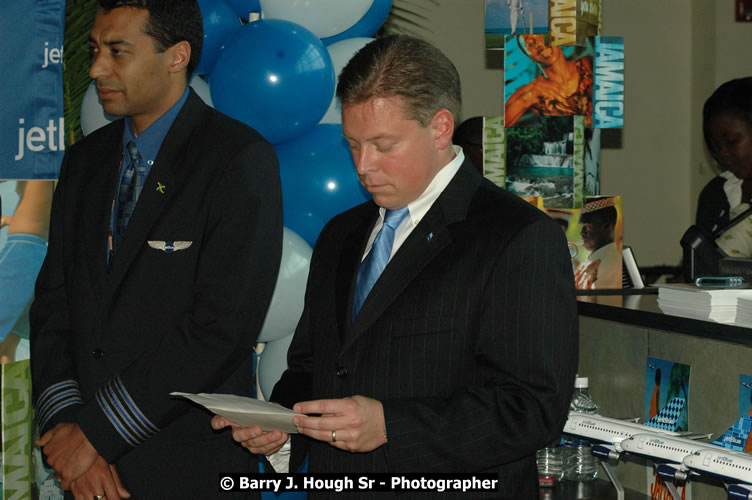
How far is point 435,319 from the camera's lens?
1452mm

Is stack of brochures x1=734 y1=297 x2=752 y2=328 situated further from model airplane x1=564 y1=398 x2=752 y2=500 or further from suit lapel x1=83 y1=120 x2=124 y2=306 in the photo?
suit lapel x1=83 y1=120 x2=124 y2=306

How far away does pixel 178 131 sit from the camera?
198 cm

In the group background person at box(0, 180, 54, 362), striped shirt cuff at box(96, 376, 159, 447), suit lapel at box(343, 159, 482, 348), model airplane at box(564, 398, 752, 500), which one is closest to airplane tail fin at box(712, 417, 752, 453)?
model airplane at box(564, 398, 752, 500)

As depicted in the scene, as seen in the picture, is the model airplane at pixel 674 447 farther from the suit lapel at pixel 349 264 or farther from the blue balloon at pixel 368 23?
the blue balloon at pixel 368 23

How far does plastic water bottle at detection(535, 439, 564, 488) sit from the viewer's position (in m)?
2.29

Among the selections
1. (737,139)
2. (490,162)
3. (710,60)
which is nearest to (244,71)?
(490,162)

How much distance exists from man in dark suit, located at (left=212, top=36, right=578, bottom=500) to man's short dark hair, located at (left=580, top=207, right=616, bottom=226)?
1.35 metres

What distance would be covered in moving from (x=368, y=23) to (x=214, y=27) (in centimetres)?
56

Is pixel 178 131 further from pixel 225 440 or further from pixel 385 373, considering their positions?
pixel 385 373

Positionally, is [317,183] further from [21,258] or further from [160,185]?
[160,185]

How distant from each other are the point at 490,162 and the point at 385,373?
1.49 meters

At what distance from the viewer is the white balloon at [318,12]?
9.97 feet

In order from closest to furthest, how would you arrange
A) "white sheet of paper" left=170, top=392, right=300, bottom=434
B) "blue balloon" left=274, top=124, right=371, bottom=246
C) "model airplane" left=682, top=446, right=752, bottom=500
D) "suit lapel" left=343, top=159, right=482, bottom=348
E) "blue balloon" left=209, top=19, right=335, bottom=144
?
"white sheet of paper" left=170, top=392, right=300, bottom=434 < "suit lapel" left=343, top=159, right=482, bottom=348 < "model airplane" left=682, top=446, right=752, bottom=500 < "blue balloon" left=209, top=19, right=335, bottom=144 < "blue balloon" left=274, top=124, right=371, bottom=246

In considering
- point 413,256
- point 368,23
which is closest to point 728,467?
point 413,256
